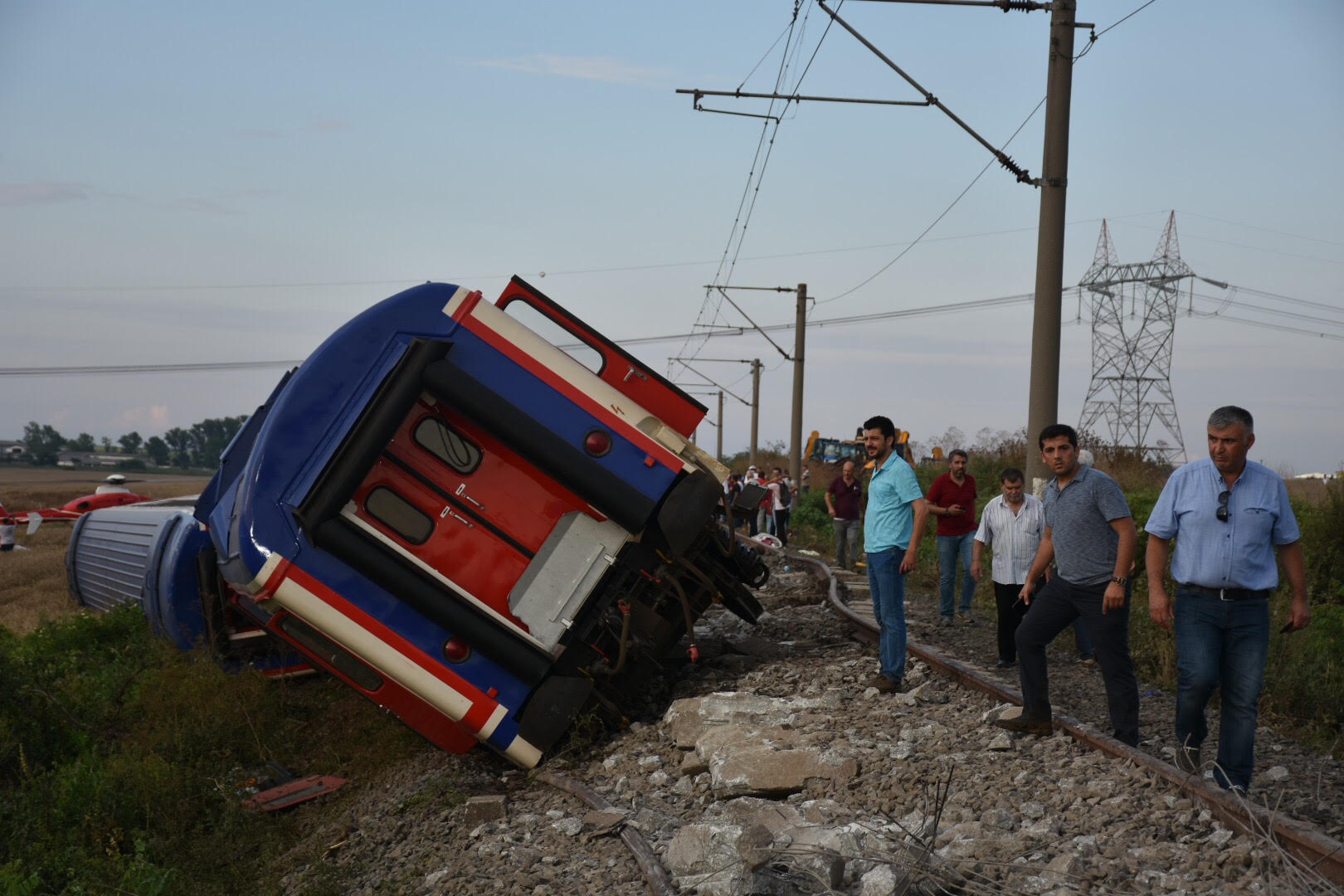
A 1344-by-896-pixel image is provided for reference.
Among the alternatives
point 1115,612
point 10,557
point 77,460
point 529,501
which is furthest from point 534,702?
point 77,460

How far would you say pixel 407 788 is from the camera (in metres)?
6.93

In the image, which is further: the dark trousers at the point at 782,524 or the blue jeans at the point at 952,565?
the dark trousers at the point at 782,524

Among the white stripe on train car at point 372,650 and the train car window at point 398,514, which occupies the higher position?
the train car window at point 398,514

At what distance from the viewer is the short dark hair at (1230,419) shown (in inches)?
204

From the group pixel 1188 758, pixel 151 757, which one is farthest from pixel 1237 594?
pixel 151 757

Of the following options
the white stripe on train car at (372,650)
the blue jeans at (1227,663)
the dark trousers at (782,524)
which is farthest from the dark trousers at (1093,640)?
the dark trousers at (782,524)

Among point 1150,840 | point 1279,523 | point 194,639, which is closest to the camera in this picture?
point 1150,840

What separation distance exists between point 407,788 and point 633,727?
1.44m

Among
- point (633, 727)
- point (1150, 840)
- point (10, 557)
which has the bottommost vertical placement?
point (10, 557)

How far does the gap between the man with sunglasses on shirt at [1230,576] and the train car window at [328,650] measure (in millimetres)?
4345

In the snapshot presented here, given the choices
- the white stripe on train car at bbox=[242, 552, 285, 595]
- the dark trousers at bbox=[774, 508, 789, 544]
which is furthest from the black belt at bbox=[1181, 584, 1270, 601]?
the dark trousers at bbox=[774, 508, 789, 544]

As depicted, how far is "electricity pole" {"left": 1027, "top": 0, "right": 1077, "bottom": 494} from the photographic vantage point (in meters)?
10.0

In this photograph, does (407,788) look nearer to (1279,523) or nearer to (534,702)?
(534,702)

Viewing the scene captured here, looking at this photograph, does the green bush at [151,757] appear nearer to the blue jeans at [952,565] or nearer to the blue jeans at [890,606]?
the blue jeans at [890,606]
